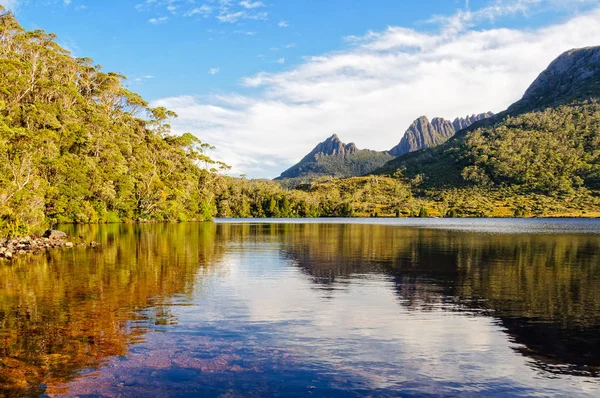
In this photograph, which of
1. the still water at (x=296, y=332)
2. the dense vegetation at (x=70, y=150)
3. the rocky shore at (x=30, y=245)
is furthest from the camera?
the dense vegetation at (x=70, y=150)

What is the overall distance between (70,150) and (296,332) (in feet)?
401

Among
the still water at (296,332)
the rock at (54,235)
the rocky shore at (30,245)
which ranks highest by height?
the rock at (54,235)

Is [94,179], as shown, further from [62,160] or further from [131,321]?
[131,321]

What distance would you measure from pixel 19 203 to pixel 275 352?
56.1 m

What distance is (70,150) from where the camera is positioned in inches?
4833

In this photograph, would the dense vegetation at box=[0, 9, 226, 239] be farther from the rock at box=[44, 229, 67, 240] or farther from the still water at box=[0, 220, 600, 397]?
the still water at box=[0, 220, 600, 397]

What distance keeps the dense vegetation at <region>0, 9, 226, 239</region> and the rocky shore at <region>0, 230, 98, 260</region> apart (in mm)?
1606

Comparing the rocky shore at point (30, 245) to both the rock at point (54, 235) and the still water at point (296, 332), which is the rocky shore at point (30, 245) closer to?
the rock at point (54, 235)

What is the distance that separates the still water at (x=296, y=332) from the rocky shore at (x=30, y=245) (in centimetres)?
1025

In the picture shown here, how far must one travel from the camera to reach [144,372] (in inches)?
612

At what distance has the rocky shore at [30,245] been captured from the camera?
163 ft

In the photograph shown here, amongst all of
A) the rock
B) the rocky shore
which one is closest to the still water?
the rocky shore

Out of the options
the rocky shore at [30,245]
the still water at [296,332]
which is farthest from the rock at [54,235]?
the still water at [296,332]

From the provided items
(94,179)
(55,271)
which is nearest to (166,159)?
(94,179)
